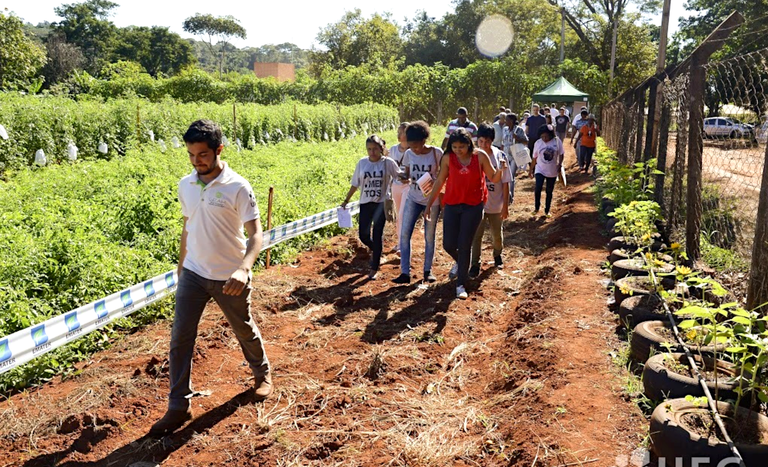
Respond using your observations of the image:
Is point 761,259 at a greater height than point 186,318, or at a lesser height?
greater

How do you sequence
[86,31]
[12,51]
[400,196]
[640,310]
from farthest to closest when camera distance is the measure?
[86,31] → [12,51] → [400,196] → [640,310]

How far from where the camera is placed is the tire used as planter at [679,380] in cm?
370

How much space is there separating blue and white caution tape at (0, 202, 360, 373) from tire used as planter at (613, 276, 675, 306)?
13.6ft

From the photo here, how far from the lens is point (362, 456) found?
395 centimetres

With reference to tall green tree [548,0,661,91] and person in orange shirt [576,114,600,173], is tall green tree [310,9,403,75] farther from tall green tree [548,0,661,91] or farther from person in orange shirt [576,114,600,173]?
person in orange shirt [576,114,600,173]

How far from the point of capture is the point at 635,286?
A: 5.71 metres

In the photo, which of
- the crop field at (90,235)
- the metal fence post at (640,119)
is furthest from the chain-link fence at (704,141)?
the crop field at (90,235)

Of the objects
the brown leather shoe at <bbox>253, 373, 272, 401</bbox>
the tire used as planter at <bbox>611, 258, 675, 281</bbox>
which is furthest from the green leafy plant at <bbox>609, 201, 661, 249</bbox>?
the brown leather shoe at <bbox>253, 373, 272, 401</bbox>

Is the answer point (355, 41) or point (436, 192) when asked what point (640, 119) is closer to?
point (436, 192)

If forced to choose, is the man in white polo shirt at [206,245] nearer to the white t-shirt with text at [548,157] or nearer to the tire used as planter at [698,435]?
the tire used as planter at [698,435]

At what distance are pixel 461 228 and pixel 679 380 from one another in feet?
10.8

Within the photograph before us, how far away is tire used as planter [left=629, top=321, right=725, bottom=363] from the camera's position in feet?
14.1

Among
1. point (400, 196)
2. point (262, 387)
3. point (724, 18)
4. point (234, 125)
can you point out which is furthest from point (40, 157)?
point (724, 18)

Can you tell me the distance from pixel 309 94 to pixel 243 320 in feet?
116
